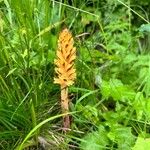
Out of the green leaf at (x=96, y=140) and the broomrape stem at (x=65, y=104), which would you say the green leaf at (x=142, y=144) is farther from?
the broomrape stem at (x=65, y=104)

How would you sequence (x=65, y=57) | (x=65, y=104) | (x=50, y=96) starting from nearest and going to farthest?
(x=65, y=57), (x=65, y=104), (x=50, y=96)

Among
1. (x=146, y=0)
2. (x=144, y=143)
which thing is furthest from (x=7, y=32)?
(x=146, y=0)

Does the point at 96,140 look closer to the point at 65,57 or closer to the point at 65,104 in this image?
the point at 65,104

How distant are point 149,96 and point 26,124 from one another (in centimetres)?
55

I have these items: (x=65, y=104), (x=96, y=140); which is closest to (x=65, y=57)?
(x=65, y=104)

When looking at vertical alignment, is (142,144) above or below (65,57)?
below

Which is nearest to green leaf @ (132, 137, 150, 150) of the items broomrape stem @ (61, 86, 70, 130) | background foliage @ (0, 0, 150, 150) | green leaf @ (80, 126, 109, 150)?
background foliage @ (0, 0, 150, 150)

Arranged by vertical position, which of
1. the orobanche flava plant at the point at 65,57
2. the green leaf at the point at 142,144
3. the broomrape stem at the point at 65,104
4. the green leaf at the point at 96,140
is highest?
the orobanche flava plant at the point at 65,57

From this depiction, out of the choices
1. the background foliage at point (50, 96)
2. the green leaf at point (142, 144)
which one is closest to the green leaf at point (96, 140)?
the background foliage at point (50, 96)

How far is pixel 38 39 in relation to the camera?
1.90m

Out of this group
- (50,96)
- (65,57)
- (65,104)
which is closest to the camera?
(65,57)

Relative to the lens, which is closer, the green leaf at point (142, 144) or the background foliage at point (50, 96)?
the green leaf at point (142, 144)

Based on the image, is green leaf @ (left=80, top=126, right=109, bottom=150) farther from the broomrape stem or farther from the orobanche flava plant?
the orobanche flava plant

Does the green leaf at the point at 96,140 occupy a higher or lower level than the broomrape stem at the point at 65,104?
lower
